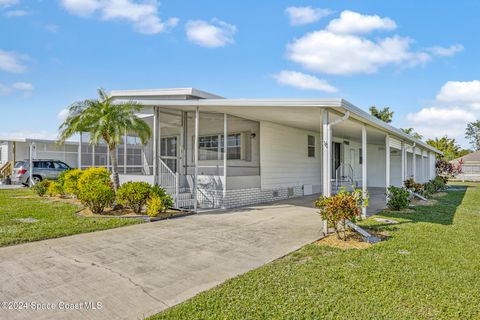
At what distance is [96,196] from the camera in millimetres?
8633

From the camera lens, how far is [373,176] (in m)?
20.0

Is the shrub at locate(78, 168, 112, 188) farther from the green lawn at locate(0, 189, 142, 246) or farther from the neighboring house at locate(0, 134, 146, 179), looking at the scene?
the neighboring house at locate(0, 134, 146, 179)

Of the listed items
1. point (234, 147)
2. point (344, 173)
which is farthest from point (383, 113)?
point (234, 147)

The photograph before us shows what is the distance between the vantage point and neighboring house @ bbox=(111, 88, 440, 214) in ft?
28.7

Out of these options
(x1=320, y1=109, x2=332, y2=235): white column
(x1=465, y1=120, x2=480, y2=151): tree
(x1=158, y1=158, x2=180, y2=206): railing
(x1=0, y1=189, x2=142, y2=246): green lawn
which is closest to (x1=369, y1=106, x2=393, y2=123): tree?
(x1=158, y1=158, x2=180, y2=206): railing

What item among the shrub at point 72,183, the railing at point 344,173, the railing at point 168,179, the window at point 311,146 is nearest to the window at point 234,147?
the railing at point 168,179

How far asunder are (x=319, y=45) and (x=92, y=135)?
37.1 feet

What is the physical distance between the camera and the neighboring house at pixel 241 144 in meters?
8.76

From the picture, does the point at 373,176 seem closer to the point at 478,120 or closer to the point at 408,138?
the point at 408,138

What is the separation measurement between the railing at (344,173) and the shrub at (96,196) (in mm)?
10775

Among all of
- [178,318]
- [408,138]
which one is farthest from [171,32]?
[178,318]

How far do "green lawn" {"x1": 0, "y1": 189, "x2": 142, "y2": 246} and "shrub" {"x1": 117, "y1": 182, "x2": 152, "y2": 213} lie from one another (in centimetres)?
67

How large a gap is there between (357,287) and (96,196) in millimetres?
7354

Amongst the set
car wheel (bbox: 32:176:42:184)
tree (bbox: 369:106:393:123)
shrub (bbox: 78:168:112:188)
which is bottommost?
car wheel (bbox: 32:176:42:184)
